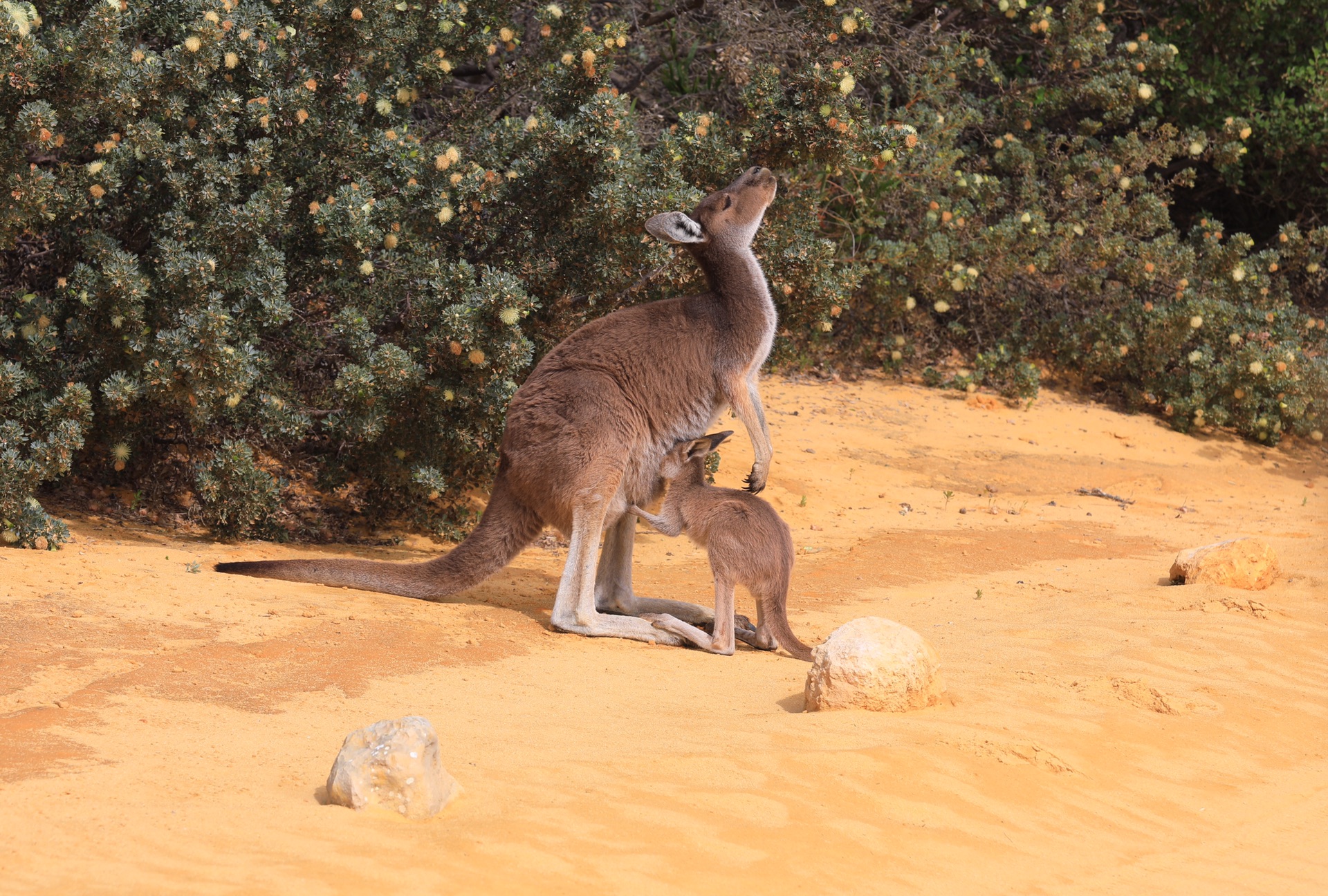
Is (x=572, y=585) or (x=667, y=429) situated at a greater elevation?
(x=667, y=429)

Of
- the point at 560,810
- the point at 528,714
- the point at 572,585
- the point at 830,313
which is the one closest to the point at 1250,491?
the point at 830,313

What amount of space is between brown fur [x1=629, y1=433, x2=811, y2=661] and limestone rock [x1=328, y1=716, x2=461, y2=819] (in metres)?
2.44

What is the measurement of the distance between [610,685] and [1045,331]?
29.0 ft

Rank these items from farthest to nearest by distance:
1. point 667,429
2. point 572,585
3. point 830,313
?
1. point 830,313
2. point 667,429
3. point 572,585

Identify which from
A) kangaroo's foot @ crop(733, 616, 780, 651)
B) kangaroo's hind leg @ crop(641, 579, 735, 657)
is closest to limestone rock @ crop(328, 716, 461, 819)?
kangaroo's hind leg @ crop(641, 579, 735, 657)

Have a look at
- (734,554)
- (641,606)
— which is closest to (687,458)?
(734,554)

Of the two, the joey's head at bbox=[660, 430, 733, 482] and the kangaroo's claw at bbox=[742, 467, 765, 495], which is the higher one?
the joey's head at bbox=[660, 430, 733, 482]

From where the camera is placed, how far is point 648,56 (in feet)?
36.7

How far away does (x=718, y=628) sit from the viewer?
5.57m

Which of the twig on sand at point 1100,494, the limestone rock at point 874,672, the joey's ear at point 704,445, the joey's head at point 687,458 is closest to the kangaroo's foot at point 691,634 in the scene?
the joey's head at point 687,458

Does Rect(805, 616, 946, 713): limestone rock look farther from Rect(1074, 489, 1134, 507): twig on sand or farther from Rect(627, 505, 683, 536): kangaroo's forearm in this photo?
Rect(1074, 489, 1134, 507): twig on sand

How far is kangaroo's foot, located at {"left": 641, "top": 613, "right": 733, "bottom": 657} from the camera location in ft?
18.3

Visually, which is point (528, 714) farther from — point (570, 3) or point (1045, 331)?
point (1045, 331)

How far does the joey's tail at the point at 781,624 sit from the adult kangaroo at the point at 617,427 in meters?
0.46
